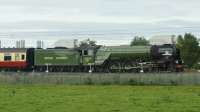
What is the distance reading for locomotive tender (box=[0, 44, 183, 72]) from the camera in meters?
64.4

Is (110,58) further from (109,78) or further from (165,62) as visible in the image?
(109,78)

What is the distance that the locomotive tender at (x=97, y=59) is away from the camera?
211 feet

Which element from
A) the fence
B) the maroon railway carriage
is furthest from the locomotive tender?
the fence

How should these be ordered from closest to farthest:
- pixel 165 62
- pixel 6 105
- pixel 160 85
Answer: pixel 6 105 < pixel 160 85 < pixel 165 62

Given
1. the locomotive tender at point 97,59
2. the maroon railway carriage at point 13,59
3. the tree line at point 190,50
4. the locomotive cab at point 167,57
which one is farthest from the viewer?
the tree line at point 190,50

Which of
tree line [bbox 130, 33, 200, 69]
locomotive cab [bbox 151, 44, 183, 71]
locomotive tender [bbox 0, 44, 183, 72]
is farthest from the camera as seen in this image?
tree line [bbox 130, 33, 200, 69]

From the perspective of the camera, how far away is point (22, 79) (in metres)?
47.3

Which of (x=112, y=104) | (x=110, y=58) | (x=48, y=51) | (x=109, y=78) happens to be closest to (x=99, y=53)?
(x=110, y=58)

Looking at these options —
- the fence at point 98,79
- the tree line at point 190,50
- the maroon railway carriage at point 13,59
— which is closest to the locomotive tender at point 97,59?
the maroon railway carriage at point 13,59

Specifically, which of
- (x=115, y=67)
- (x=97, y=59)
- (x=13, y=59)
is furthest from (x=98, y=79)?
(x=13, y=59)

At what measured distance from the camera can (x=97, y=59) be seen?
6756 centimetres

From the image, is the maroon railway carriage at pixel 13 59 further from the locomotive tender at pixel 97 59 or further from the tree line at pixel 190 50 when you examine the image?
the tree line at pixel 190 50

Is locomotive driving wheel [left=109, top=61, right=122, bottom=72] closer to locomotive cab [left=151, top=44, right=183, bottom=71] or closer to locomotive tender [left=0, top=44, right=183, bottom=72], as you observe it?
locomotive tender [left=0, top=44, right=183, bottom=72]

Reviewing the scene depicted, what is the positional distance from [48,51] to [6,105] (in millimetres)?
50149
